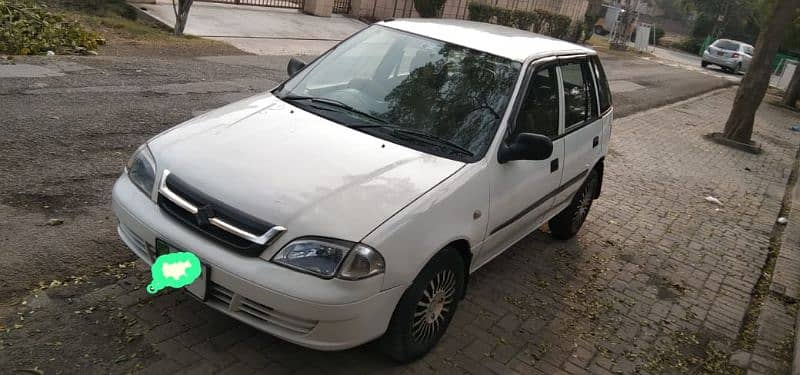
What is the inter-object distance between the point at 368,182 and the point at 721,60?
3484cm

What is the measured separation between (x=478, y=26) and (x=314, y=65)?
141 cm

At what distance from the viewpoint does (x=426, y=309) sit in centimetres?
349

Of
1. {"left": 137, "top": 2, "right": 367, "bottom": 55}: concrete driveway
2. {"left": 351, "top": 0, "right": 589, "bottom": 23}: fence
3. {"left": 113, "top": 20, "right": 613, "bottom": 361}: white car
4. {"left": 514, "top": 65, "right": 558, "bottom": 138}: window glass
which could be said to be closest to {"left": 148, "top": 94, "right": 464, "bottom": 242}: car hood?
{"left": 113, "top": 20, "right": 613, "bottom": 361}: white car

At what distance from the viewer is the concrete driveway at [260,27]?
46.4 ft

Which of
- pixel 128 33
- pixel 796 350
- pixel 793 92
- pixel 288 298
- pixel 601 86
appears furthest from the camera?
pixel 793 92

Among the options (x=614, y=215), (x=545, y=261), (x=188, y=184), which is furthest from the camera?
(x=614, y=215)

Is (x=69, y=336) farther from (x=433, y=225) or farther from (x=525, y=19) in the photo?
(x=525, y=19)

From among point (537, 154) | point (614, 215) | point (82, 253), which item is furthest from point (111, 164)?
point (614, 215)

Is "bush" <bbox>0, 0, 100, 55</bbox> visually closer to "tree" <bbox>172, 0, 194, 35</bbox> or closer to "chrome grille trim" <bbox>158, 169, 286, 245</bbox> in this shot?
"tree" <bbox>172, 0, 194, 35</bbox>

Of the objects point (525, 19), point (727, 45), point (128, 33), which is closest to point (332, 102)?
point (128, 33)

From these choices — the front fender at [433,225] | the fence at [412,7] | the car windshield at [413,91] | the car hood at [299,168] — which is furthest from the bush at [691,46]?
the car hood at [299,168]

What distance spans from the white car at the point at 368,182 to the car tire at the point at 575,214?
2.40 ft

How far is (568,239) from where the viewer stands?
607cm

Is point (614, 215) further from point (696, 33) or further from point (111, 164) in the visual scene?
point (696, 33)
